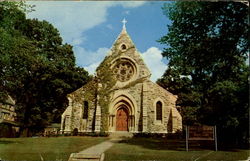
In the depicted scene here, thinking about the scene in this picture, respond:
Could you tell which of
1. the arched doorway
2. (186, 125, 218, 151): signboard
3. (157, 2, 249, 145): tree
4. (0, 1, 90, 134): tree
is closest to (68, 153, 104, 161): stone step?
(186, 125, 218, 151): signboard

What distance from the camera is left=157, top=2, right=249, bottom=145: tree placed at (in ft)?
26.7

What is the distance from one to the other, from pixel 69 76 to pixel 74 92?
40.2 inches

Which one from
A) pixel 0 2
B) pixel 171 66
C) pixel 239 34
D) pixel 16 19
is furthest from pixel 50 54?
pixel 239 34

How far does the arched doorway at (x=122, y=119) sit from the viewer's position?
13622 millimetres

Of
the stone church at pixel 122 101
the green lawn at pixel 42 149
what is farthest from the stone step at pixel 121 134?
the green lawn at pixel 42 149

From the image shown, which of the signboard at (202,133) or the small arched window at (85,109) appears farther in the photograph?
the small arched window at (85,109)

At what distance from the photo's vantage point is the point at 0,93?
32.0 feet

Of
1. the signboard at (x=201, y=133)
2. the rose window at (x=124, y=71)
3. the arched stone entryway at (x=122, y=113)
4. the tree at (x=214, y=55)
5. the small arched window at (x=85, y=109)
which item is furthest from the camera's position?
the arched stone entryway at (x=122, y=113)

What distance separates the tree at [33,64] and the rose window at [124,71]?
1.78 meters

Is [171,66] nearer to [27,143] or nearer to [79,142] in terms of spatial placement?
[79,142]

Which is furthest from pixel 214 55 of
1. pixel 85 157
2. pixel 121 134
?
pixel 121 134

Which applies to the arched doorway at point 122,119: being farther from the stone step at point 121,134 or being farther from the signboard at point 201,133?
the signboard at point 201,133

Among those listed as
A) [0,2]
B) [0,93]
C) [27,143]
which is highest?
[0,2]

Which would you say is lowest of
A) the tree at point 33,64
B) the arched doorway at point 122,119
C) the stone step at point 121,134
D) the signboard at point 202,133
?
the stone step at point 121,134
